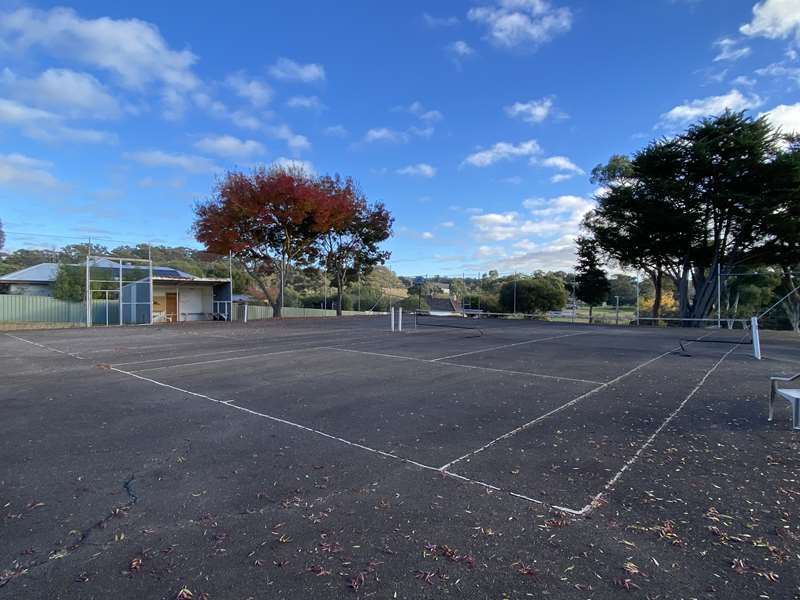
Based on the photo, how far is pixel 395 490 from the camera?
313cm

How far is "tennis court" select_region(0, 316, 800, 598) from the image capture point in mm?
2162

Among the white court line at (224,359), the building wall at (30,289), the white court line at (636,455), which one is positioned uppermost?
the building wall at (30,289)

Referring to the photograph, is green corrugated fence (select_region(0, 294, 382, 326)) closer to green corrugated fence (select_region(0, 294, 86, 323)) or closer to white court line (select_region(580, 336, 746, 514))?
green corrugated fence (select_region(0, 294, 86, 323))

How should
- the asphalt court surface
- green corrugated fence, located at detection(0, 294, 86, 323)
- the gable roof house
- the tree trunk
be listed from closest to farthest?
the asphalt court surface < green corrugated fence, located at detection(0, 294, 86, 323) < the gable roof house < the tree trunk

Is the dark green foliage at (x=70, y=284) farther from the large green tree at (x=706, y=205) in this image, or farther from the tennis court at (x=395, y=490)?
the large green tree at (x=706, y=205)

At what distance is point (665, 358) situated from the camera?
32.7 feet

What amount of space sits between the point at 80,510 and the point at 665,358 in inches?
431

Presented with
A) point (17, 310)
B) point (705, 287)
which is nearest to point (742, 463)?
point (705, 287)

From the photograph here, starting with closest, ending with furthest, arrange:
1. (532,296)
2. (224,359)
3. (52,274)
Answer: (224,359)
(52,274)
(532,296)

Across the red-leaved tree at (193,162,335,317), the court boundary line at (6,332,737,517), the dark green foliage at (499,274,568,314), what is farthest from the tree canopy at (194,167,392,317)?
the court boundary line at (6,332,737,517)

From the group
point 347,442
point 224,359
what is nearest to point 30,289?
point 224,359

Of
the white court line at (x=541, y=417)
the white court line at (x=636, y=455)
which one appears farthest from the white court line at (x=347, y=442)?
the white court line at (x=636, y=455)

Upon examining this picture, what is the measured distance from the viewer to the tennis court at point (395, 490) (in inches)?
85.1

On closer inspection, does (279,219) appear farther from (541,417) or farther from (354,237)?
(541,417)
